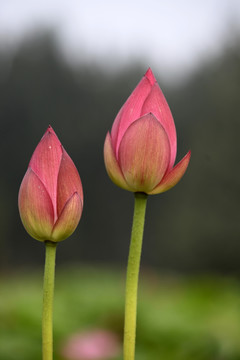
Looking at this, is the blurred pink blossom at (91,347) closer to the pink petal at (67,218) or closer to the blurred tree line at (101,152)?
the pink petal at (67,218)

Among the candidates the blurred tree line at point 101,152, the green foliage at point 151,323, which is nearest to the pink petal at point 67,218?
the green foliage at point 151,323

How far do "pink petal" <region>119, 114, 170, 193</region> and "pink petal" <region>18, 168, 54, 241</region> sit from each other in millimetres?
68

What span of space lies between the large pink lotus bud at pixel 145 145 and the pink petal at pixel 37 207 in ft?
0.20

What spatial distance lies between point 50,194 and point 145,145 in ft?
0.28

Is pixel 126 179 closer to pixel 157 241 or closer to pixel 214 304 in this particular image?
pixel 214 304

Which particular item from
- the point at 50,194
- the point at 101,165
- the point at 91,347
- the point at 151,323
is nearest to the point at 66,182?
the point at 50,194

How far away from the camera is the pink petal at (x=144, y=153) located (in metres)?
0.47

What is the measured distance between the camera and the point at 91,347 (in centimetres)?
99

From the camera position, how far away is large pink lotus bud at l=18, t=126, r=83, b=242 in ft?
1.51

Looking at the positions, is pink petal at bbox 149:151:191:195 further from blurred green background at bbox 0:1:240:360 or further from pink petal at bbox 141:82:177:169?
blurred green background at bbox 0:1:240:360

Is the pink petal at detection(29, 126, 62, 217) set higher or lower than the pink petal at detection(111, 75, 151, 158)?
lower

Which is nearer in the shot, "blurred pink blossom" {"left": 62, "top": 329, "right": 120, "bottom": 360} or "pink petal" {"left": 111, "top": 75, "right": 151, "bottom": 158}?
"pink petal" {"left": 111, "top": 75, "right": 151, "bottom": 158}

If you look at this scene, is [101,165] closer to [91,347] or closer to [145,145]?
[91,347]

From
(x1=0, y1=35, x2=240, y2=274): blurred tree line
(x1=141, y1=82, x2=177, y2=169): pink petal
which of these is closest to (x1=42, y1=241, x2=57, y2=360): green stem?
(x1=141, y1=82, x2=177, y2=169): pink petal
